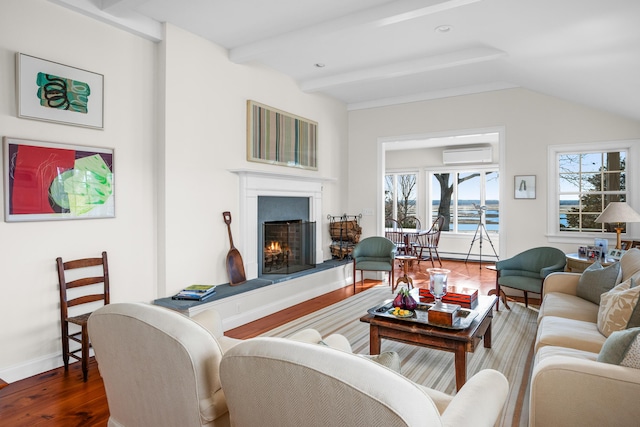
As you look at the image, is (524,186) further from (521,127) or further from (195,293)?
(195,293)

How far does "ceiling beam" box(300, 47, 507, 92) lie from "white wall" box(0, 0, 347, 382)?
0.70m

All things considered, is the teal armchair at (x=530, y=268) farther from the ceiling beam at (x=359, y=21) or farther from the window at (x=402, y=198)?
the window at (x=402, y=198)

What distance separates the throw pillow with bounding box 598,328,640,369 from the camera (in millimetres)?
1662

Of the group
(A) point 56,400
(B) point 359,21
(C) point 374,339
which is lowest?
(A) point 56,400

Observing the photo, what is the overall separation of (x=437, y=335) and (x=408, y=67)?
325 centimetres

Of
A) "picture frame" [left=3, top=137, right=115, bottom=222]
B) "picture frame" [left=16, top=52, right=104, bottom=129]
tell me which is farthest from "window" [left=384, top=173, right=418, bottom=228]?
"picture frame" [left=16, top=52, right=104, bottom=129]

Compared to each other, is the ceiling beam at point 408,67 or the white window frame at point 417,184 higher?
the ceiling beam at point 408,67

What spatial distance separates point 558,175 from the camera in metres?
5.21

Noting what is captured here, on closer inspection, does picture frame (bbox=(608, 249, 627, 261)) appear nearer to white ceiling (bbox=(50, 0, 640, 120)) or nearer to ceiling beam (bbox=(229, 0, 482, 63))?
white ceiling (bbox=(50, 0, 640, 120))

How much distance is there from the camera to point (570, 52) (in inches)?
139

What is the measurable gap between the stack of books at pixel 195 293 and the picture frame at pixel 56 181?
0.94 meters

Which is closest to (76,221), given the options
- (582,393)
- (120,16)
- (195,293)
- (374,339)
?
(195,293)

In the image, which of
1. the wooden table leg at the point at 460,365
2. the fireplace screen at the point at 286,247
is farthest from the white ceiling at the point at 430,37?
the wooden table leg at the point at 460,365

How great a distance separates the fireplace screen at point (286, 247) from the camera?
5016 millimetres
